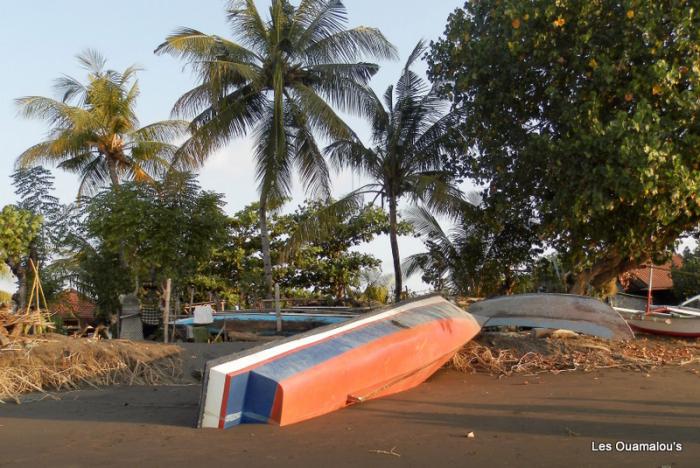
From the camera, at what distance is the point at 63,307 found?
24.3m

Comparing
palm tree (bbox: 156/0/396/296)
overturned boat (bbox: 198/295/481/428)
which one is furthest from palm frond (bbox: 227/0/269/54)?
overturned boat (bbox: 198/295/481/428)

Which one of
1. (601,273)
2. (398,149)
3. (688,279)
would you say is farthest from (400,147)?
(688,279)

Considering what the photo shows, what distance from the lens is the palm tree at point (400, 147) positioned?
16703mm

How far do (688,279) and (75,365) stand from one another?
73.5ft

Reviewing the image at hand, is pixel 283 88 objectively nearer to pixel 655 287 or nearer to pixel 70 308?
pixel 70 308

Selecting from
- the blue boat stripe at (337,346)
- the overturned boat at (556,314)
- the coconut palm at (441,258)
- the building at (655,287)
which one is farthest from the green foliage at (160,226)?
the building at (655,287)

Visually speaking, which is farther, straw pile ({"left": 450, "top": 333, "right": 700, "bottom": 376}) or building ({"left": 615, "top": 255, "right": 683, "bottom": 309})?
→ building ({"left": 615, "top": 255, "right": 683, "bottom": 309})

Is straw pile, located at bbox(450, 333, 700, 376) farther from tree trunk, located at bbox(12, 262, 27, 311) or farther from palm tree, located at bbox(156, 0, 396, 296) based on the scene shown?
tree trunk, located at bbox(12, 262, 27, 311)

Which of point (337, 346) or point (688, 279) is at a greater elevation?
point (688, 279)

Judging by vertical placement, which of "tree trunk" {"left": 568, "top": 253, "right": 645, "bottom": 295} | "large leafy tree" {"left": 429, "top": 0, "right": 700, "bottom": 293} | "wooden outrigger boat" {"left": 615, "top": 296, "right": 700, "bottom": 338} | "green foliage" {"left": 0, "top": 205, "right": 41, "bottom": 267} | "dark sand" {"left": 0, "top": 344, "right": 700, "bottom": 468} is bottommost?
"dark sand" {"left": 0, "top": 344, "right": 700, "bottom": 468}

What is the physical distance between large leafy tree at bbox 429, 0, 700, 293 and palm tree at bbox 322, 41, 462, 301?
268 centimetres

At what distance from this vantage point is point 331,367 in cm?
752

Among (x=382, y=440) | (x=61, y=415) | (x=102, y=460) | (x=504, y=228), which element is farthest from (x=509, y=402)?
(x=504, y=228)

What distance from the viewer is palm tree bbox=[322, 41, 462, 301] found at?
54.8ft
